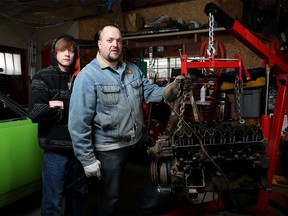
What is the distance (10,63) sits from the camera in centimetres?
470

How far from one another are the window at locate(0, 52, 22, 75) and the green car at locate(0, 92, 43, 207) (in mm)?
2840

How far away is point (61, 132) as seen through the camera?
1.63 m

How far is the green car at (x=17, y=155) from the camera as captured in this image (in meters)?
1.84

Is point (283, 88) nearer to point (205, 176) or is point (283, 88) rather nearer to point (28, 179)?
point (205, 176)

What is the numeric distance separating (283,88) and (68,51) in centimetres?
158

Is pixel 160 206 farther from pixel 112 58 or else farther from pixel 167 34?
pixel 167 34

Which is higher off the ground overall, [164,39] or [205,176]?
[164,39]

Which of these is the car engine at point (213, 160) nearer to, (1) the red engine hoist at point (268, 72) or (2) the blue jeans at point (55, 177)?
(1) the red engine hoist at point (268, 72)

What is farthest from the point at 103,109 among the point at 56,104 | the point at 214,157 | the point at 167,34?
the point at 167,34

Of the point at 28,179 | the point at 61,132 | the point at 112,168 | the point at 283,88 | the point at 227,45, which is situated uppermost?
the point at 227,45

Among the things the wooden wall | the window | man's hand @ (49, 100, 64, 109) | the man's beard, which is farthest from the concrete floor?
the window

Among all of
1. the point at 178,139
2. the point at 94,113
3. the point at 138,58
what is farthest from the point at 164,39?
the point at 178,139

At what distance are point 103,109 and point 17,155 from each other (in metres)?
0.86

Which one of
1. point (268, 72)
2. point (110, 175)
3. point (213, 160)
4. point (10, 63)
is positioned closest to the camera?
point (213, 160)
